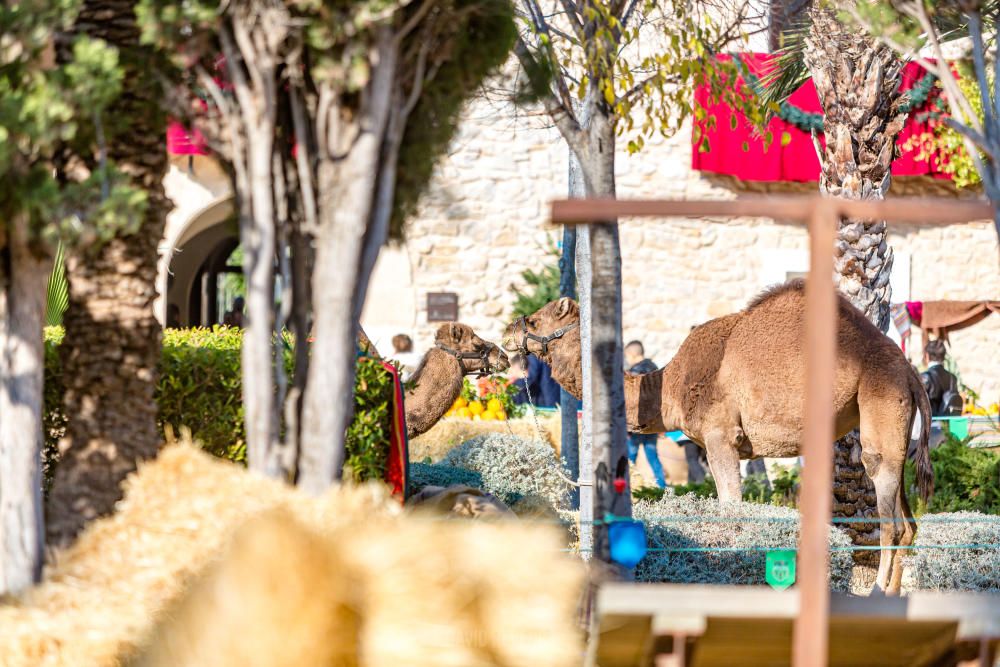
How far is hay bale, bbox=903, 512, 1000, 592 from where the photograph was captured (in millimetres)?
8250

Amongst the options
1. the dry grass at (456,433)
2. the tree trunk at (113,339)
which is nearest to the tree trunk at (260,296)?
the tree trunk at (113,339)

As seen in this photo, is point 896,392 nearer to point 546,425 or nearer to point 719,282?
point 546,425

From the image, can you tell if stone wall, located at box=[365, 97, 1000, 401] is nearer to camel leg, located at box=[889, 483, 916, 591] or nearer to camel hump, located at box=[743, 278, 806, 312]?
camel hump, located at box=[743, 278, 806, 312]

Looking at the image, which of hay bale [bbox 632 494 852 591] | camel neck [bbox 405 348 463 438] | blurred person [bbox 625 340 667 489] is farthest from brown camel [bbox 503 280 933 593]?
blurred person [bbox 625 340 667 489]

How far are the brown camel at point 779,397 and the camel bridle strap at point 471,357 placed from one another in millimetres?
1744

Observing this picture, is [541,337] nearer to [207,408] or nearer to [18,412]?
[207,408]

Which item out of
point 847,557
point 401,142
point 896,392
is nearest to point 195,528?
point 401,142

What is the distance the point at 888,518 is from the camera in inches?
319

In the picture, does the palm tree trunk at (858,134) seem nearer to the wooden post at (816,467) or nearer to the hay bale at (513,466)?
the hay bale at (513,466)

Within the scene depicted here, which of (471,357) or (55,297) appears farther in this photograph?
(55,297)

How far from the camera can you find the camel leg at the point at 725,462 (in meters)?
8.43

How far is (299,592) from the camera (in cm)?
330

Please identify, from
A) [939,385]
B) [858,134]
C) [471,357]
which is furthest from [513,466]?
[939,385]

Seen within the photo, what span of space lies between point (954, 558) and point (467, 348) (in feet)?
13.9
